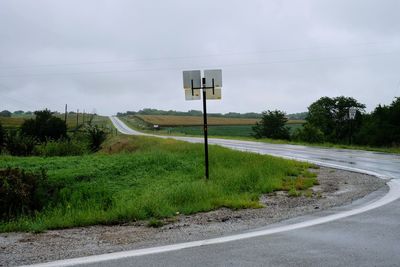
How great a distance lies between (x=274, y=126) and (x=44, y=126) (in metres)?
34.9

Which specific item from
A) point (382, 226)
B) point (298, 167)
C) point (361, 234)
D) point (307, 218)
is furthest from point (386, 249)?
point (298, 167)

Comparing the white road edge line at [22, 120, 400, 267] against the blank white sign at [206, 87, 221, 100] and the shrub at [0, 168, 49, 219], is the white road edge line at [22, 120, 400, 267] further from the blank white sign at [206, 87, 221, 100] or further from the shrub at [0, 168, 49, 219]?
the blank white sign at [206, 87, 221, 100]

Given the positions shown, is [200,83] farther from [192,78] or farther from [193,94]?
[193,94]

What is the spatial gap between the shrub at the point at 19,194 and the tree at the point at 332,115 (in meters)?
56.3

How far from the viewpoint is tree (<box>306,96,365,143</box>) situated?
209 ft

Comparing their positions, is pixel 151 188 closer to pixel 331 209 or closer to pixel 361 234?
pixel 331 209

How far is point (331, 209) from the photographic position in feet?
27.3

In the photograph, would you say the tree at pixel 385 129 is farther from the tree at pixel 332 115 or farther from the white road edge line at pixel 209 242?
the white road edge line at pixel 209 242

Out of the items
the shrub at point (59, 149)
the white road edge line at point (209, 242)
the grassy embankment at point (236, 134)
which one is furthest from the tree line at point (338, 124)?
the white road edge line at point (209, 242)

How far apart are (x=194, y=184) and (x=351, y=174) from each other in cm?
642

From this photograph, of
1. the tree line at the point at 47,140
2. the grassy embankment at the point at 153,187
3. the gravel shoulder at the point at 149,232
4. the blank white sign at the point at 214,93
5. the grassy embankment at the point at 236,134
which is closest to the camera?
the gravel shoulder at the point at 149,232

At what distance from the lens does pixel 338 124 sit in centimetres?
6631

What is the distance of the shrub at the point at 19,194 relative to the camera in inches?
373

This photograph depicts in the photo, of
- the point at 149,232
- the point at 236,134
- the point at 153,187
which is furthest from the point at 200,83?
the point at 236,134
